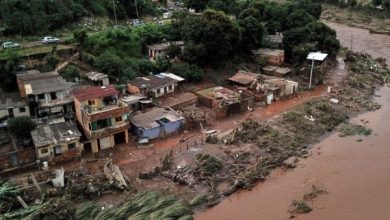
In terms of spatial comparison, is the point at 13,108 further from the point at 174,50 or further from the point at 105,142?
the point at 174,50

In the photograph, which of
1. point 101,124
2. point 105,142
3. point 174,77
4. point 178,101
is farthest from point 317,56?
point 101,124

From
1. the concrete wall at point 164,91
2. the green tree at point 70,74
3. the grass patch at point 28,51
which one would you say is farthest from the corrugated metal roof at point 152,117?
the grass patch at point 28,51

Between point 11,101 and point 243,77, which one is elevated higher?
point 11,101

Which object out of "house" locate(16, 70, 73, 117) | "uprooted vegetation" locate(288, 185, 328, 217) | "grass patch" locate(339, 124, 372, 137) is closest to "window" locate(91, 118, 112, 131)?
"house" locate(16, 70, 73, 117)

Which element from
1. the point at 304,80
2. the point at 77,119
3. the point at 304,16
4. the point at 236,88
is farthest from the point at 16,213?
the point at 304,16

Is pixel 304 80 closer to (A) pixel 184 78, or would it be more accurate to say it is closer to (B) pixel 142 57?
(A) pixel 184 78
